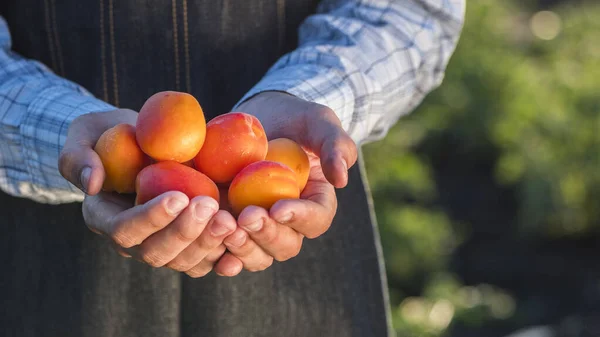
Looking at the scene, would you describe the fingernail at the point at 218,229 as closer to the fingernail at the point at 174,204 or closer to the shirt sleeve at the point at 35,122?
the fingernail at the point at 174,204

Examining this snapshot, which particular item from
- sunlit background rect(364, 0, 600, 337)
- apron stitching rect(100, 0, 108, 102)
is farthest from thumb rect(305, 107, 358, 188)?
sunlit background rect(364, 0, 600, 337)

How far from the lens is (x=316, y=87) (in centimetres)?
134

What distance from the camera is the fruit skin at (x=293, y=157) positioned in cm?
120

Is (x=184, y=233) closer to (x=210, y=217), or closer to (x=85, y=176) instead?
(x=210, y=217)

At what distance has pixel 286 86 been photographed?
4.25 feet

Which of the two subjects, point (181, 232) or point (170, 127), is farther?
point (170, 127)

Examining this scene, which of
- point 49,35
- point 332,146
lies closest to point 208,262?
point 332,146

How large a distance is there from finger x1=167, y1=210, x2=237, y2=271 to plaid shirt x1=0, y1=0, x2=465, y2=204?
0.33 meters

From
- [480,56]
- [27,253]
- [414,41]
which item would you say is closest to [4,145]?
[27,253]

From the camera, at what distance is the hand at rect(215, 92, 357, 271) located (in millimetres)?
1042

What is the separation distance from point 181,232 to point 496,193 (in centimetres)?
364

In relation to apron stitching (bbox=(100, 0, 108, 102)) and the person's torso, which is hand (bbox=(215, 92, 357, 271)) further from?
apron stitching (bbox=(100, 0, 108, 102))

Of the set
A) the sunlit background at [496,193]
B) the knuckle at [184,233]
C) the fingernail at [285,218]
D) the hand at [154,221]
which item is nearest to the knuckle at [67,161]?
the hand at [154,221]

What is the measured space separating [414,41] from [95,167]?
647mm
